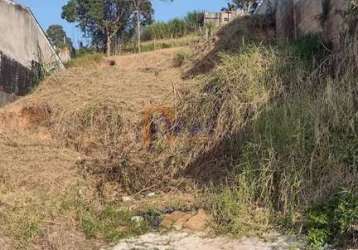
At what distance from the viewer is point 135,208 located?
277 inches

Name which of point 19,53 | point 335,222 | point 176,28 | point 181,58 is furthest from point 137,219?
point 176,28

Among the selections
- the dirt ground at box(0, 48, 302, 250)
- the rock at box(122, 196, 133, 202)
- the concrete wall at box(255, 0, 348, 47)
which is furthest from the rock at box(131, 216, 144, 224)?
the concrete wall at box(255, 0, 348, 47)

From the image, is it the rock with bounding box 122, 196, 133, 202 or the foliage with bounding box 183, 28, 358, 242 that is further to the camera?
the rock with bounding box 122, 196, 133, 202

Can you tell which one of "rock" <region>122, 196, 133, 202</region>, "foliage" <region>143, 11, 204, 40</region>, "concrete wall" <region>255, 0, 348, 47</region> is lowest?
"rock" <region>122, 196, 133, 202</region>

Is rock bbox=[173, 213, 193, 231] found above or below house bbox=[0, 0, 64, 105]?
below

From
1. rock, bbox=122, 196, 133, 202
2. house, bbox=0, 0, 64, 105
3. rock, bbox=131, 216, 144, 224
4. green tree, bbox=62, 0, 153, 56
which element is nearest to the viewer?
rock, bbox=131, 216, 144, 224

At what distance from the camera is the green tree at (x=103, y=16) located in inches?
859

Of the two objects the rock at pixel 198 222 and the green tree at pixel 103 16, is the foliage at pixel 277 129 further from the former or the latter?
the green tree at pixel 103 16

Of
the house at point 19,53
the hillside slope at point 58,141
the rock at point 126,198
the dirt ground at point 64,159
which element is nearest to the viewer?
the dirt ground at point 64,159

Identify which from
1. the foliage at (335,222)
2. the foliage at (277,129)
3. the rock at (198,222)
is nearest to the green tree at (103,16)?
the foliage at (277,129)

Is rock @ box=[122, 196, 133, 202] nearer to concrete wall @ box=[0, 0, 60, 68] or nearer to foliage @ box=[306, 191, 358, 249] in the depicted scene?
foliage @ box=[306, 191, 358, 249]

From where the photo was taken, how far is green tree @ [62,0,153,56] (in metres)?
21.8

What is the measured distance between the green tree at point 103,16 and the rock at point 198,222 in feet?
50.7

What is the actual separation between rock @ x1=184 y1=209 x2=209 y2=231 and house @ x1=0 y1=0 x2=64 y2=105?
Result: 7651mm
